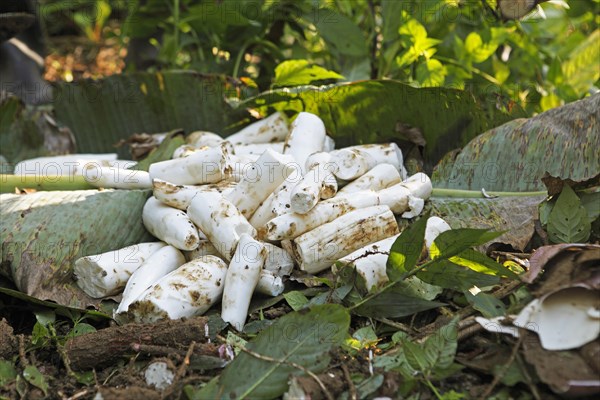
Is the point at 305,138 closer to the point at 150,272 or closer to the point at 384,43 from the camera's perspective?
the point at 150,272

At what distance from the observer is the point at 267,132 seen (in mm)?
2566

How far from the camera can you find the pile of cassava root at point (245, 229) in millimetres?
1782

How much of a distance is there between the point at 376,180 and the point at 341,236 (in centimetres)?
29

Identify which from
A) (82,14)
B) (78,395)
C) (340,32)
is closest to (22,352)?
(78,395)

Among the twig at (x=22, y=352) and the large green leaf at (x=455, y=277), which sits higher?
the large green leaf at (x=455, y=277)

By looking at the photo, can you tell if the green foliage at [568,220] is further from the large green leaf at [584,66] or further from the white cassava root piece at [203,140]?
the large green leaf at [584,66]

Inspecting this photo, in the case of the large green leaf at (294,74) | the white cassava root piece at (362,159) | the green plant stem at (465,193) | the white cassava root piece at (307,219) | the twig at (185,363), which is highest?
the large green leaf at (294,74)

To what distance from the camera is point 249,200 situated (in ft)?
6.70

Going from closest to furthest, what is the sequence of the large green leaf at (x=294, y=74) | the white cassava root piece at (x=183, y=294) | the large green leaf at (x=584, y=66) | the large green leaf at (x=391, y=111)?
the white cassava root piece at (x=183, y=294) < the large green leaf at (x=391, y=111) < the large green leaf at (x=294, y=74) < the large green leaf at (x=584, y=66)

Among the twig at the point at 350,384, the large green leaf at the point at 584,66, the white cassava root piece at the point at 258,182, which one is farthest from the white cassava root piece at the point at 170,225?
the large green leaf at the point at 584,66

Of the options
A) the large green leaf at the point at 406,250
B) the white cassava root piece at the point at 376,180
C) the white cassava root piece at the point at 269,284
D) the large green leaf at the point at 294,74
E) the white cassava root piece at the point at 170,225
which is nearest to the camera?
the large green leaf at the point at 406,250

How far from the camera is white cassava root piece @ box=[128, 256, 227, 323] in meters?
1.73

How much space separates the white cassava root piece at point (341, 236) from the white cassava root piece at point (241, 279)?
0.12 meters

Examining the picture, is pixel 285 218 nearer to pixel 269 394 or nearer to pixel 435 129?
pixel 269 394
